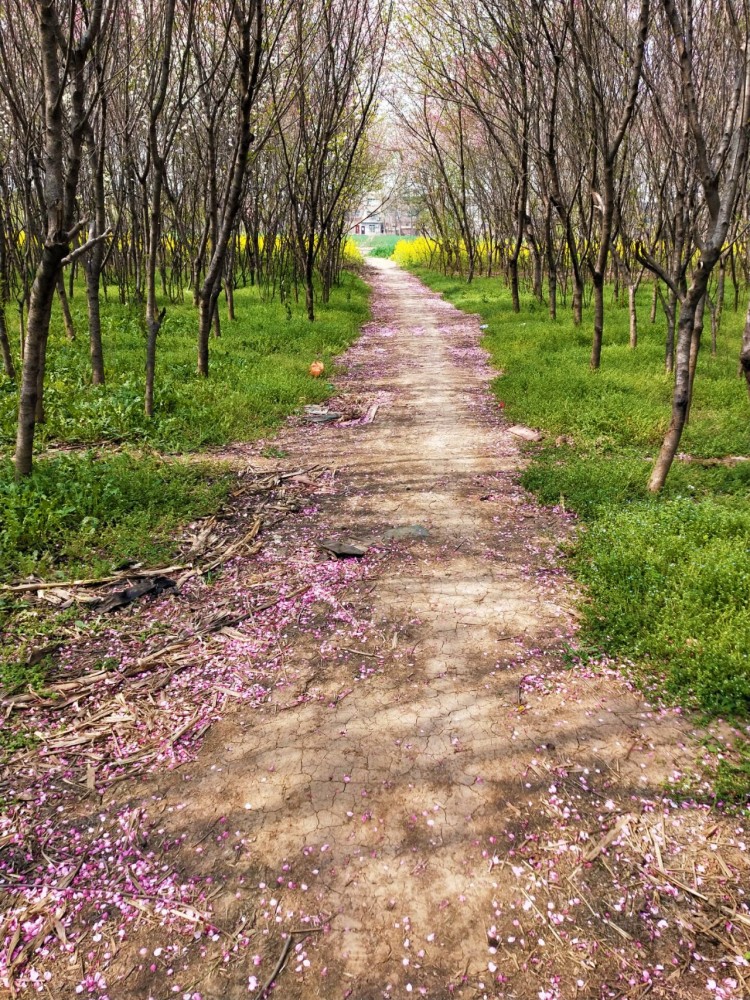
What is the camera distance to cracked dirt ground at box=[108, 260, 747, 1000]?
2.35 meters

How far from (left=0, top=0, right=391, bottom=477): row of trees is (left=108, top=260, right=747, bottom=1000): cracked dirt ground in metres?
4.56

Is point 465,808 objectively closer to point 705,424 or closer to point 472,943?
point 472,943

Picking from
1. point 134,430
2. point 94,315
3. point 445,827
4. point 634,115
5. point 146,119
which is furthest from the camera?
point 146,119

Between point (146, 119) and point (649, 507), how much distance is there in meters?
14.9

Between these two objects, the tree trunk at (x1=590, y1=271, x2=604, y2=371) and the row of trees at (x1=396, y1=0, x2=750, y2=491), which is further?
the tree trunk at (x1=590, y1=271, x2=604, y2=371)

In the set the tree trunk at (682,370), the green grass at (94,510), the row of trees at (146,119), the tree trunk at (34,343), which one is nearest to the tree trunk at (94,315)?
the row of trees at (146,119)

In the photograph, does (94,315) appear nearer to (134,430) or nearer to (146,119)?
(134,430)

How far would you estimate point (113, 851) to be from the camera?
2.83m

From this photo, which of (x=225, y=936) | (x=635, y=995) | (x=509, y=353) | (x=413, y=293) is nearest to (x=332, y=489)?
(x=225, y=936)

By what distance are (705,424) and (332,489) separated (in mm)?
5656

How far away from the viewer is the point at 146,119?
1388cm

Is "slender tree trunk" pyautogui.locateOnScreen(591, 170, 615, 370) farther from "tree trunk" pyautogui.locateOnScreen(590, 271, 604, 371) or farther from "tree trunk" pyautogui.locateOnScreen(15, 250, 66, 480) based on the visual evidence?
"tree trunk" pyautogui.locateOnScreen(15, 250, 66, 480)

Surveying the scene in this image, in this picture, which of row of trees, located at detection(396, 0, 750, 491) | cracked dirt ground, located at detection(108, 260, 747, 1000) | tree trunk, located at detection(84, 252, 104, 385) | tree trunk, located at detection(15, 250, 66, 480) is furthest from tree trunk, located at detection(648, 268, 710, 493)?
tree trunk, located at detection(84, 252, 104, 385)

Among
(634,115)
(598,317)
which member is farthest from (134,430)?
(634,115)
